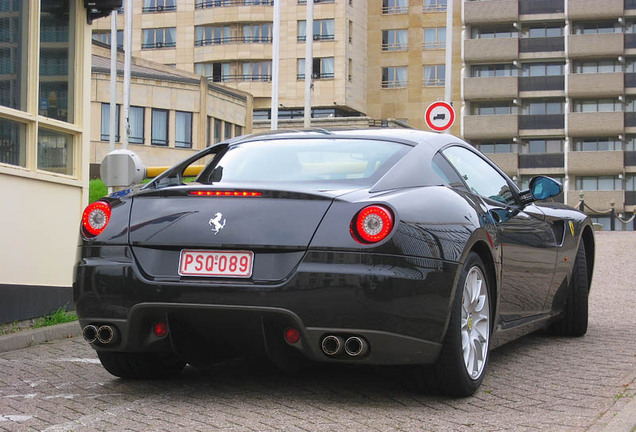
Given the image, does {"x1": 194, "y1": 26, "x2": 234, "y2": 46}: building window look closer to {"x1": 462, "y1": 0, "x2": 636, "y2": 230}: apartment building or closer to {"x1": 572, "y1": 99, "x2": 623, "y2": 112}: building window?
{"x1": 462, "y1": 0, "x2": 636, "y2": 230}: apartment building

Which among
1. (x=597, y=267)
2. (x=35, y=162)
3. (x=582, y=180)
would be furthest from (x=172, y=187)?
(x=582, y=180)

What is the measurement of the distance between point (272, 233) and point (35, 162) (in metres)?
4.48

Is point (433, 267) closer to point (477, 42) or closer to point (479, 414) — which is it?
point (479, 414)

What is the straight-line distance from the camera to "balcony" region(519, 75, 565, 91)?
7275 centimetres

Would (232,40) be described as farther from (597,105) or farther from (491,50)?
(597,105)

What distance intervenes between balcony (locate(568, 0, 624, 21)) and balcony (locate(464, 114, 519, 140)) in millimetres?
7837

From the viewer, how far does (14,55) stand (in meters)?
8.62

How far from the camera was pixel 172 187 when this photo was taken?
17.6ft

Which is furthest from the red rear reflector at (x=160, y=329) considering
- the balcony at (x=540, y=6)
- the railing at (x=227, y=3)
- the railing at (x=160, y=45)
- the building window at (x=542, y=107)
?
the railing at (x=160, y=45)

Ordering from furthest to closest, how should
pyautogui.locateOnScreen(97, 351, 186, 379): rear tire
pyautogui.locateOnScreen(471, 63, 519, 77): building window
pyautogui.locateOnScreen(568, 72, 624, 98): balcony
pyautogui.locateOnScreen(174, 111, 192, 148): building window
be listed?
pyautogui.locateOnScreen(471, 63, 519, 77): building window
pyautogui.locateOnScreen(568, 72, 624, 98): balcony
pyautogui.locateOnScreen(174, 111, 192, 148): building window
pyautogui.locateOnScreen(97, 351, 186, 379): rear tire

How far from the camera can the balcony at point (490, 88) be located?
7331cm

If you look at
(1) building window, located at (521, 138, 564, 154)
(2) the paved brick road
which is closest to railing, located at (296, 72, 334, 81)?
(1) building window, located at (521, 138, 564, 154)

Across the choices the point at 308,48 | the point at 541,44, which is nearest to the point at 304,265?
the point at 308,48

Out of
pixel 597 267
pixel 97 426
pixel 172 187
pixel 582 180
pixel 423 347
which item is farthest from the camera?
pixel 582 180
